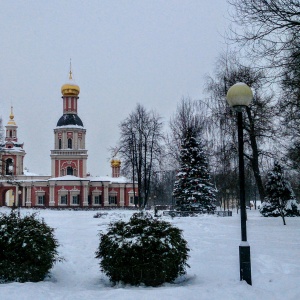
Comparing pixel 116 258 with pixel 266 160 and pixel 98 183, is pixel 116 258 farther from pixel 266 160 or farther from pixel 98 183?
pixel 98 183

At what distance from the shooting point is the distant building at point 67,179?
61094 mm

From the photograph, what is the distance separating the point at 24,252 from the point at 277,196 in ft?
62.1

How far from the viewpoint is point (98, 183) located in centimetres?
6519

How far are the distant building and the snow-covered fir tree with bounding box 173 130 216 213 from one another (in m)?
27.6

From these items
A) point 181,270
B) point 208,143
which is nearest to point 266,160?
point 208,143

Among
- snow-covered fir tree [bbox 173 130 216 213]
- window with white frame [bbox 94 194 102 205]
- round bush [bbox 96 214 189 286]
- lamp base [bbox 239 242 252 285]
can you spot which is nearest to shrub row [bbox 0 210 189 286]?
round bush [bbox 96 214 189 286]

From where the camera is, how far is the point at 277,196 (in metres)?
24.7

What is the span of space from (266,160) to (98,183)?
39.8m

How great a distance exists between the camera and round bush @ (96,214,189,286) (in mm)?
8312

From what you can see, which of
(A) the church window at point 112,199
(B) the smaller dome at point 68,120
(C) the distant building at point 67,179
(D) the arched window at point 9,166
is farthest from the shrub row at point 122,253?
(A) the church window at point 112,199

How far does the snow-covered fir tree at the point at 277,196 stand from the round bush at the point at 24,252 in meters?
17.9

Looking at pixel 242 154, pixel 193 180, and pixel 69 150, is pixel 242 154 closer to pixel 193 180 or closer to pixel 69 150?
pixel 193 180

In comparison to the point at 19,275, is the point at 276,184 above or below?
above

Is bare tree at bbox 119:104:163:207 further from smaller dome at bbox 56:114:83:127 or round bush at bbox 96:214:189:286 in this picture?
round bush at bbox 96:214:189:286
